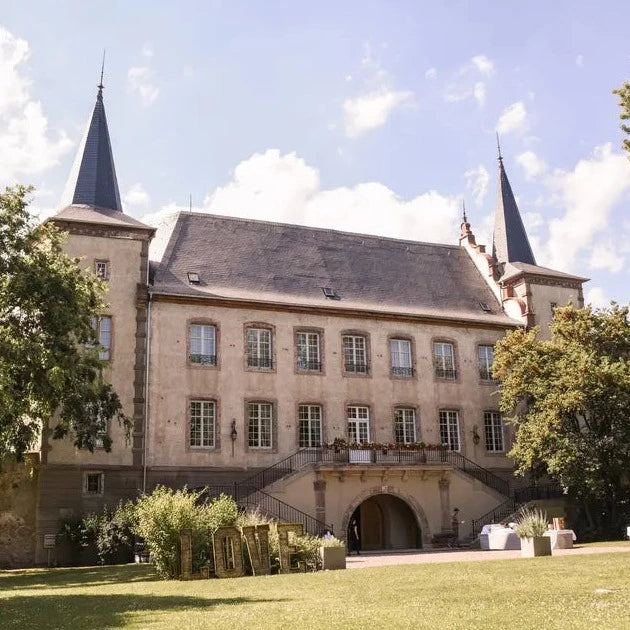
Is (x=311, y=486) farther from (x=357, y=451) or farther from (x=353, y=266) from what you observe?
(x=353, y=266)

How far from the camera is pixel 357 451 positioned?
31.0 metres

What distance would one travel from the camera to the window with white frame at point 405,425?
3375cm

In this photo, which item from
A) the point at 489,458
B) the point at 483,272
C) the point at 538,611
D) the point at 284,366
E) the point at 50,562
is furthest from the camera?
the point at 483,272

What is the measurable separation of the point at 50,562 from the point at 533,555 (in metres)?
15.9

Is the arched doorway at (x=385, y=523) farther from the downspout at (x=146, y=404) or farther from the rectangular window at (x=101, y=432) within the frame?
the rectangular window at (x=101, y=432)

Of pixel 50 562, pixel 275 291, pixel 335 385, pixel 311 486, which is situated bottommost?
pixel 50 562

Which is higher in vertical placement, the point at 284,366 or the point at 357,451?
the point at 284,366

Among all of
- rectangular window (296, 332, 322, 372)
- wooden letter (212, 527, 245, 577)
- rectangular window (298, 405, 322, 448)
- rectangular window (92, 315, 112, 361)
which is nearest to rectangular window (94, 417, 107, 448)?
rectangular window (92, 315, 112, 361)

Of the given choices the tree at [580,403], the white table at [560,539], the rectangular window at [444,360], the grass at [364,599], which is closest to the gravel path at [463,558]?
the white table at [560,539]

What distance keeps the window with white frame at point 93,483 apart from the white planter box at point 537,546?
14.9 metres

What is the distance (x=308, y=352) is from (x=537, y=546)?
46.5 feet

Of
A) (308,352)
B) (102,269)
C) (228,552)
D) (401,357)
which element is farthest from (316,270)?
(228,552)

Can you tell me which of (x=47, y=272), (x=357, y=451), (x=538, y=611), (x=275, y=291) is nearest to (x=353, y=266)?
(x=275, y=291)

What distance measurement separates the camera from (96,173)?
110ft
